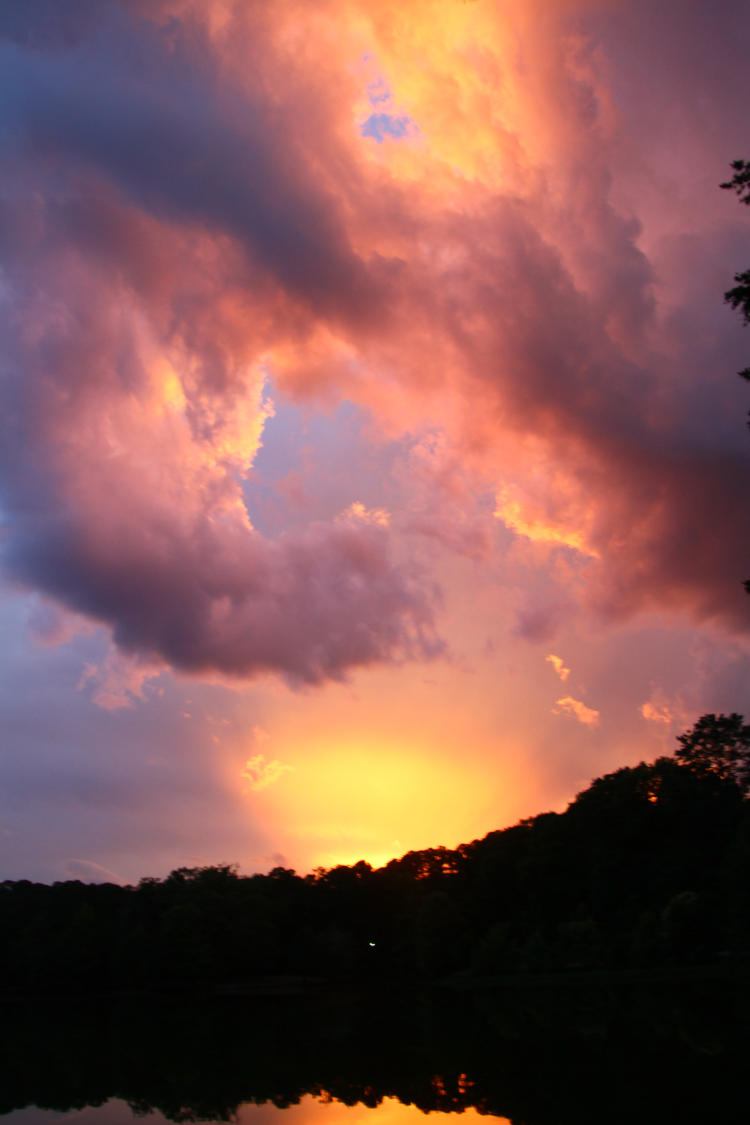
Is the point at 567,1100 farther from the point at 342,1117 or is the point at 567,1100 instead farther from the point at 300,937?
the point at 300,937

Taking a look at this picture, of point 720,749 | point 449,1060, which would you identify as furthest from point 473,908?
point 449,1060

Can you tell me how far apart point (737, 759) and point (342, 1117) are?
5543 centimetres

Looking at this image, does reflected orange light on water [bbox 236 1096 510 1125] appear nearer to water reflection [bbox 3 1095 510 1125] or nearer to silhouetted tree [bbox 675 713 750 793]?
water reflection [bbox 3 1095 510 1125]

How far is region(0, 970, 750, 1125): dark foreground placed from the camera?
486 inches

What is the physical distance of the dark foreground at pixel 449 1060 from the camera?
12344 millimetres

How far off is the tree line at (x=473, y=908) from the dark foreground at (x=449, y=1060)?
18.6m

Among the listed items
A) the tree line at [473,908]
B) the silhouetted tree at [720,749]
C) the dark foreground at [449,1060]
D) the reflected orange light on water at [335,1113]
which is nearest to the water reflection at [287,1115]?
the reflected orange light on water at [335,1113]

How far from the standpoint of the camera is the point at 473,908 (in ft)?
264

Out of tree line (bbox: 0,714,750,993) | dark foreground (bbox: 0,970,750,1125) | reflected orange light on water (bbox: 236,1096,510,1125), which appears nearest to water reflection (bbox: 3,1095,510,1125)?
reflected orange light on water (bbox: 236,1096,510,1125)

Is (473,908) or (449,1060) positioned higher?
(473,908)

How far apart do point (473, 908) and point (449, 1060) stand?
6804cm

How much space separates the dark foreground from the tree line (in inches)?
733

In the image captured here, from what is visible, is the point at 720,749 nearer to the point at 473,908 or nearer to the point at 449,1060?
the point at 473,908

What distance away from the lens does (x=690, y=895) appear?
5091 centimetres
